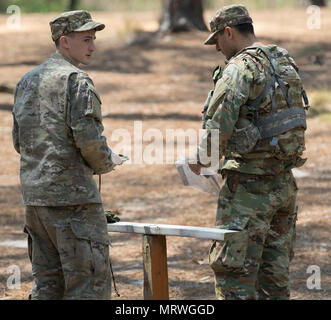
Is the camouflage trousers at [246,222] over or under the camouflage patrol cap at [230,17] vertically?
under

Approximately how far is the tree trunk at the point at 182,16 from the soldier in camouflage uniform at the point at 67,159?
13318mm

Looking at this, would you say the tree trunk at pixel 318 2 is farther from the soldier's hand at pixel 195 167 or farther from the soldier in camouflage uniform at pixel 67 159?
the soldier in camouflage uniform at pixel 67 159

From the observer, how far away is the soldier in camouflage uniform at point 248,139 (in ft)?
15.1

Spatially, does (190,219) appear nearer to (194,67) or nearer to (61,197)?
(61,197)

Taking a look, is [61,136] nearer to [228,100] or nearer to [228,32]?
[228,100]

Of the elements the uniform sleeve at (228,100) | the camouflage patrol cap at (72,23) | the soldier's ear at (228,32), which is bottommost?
the uniform sleeve at (228,100)

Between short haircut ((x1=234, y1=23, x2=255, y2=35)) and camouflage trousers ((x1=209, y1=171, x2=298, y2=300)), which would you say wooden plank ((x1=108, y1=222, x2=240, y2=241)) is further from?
short haircut ((x1=234, y1=23, x2=255, y2=35))

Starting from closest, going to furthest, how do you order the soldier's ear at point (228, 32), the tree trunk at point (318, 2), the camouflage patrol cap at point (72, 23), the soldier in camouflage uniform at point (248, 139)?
the camouflage patrol cap at point (72, 23) → the soldier in camouflage uniform at point (248, 139) → the soldier's ear at point (228, 32) → the tree trunk at point (318, 2)

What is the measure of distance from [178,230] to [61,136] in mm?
914

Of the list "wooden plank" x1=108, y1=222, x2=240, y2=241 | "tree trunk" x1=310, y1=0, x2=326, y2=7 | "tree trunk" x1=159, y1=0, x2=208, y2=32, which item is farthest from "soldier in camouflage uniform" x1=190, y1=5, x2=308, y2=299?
"tree trunk" x1=310, y1=0, x2=326, y2=7

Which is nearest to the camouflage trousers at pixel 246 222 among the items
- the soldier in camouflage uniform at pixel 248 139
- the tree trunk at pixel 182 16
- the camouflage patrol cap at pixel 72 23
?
the soldier in camouflage uniform at pixel 248 139

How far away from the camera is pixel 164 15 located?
17938 mm

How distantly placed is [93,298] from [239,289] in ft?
2.90

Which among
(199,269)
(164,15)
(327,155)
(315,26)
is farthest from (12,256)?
(315,26)
